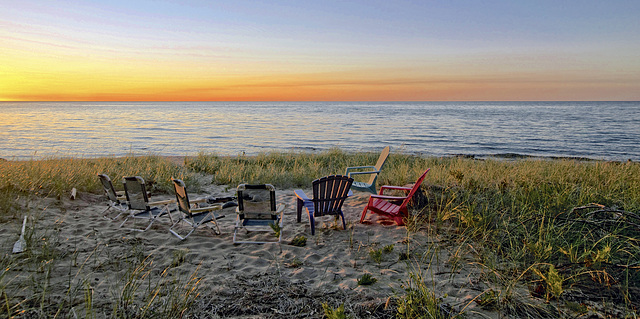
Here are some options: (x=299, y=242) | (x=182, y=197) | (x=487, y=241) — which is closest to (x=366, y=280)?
(x=299, y=242)

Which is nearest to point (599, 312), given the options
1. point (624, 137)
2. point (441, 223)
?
point (441, 223)

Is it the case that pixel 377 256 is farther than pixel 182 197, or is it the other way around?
pixel 182 197

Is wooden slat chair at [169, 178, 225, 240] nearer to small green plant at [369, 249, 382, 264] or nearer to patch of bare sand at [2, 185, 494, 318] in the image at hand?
patch of bare sand at [2, 185, 494, 318]

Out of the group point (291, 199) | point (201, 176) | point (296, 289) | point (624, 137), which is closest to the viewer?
point (296, 289)

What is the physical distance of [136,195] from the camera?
5.22 m

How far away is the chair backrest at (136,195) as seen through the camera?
512 cm

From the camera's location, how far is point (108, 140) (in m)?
23.5

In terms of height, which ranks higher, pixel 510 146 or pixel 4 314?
pixel 4 314

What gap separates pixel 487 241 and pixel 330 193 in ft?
7.44

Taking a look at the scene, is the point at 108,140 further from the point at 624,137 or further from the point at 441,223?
the point at 624,137

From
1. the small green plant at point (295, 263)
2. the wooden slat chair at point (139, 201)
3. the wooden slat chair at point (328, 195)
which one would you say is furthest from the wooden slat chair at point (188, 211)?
the small green plant at point (295, 263)

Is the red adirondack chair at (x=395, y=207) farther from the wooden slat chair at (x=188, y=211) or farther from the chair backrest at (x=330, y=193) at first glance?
the wooden slat chair at (x=188, y=211)

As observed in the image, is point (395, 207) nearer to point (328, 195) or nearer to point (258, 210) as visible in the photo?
point (328, 195)

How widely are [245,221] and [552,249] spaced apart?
3916mm
